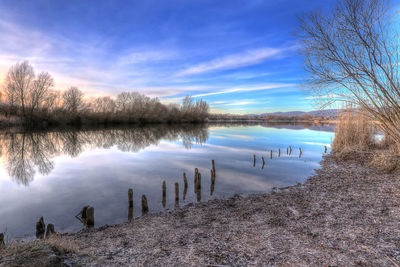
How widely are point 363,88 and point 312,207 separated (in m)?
7.26

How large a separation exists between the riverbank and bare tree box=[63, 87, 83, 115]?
67.9m

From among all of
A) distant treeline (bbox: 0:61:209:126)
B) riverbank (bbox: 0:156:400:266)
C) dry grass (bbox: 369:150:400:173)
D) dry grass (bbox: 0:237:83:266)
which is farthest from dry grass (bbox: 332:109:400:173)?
distant treeline (bbox: 0:61:209:126)

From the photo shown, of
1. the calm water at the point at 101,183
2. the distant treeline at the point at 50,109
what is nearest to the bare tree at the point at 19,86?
the distant treeline at the point at 50,109

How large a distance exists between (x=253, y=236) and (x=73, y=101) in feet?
242

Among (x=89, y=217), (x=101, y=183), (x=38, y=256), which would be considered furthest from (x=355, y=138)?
(x=38, y=256)

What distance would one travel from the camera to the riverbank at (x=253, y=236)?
174 inches

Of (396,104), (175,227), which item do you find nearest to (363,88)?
(396,104)

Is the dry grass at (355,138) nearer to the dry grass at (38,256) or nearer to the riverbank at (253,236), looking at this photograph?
the riverbank at (253,236)

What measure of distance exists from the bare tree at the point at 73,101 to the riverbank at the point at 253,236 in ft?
223

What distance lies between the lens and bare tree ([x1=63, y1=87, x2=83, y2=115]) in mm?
64475

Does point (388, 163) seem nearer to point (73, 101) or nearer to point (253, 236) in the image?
point (253, 236)

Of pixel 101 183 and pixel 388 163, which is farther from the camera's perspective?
pixel 101 183

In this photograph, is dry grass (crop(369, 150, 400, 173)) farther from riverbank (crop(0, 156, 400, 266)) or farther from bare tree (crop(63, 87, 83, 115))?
bare tree (crop(63, 87, 83, 115))

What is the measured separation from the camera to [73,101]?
216ft
